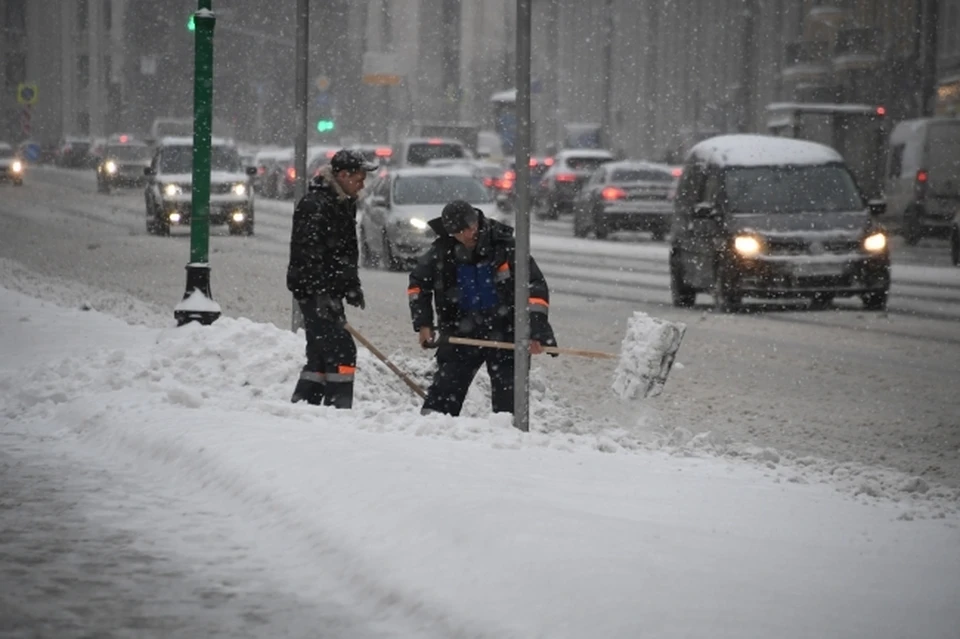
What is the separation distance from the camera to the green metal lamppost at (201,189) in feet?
40.6

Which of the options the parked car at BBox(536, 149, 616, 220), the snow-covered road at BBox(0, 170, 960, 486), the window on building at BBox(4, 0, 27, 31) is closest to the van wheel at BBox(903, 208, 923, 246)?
the snow-covered road at BBox(0, 170, 960, 486)

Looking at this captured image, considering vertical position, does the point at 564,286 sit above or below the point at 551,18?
below

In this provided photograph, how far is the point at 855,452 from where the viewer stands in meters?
9.20

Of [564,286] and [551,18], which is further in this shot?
[551,18]

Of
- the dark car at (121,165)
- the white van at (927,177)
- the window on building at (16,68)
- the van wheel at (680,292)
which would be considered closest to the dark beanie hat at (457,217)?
the van wheel at (680,292)

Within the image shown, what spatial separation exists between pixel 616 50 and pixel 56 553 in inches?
2522

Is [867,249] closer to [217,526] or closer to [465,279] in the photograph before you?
[465,279]

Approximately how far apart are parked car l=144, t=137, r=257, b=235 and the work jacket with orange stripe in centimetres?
2262

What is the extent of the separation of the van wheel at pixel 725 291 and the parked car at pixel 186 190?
1488 cm

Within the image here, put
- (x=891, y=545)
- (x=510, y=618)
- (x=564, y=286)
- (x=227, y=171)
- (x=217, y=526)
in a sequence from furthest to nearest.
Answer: (x=227, y=171) → (x=564, y=286) → (x=217, y=526) → (x=891, y=545) → (x=510, y=618)

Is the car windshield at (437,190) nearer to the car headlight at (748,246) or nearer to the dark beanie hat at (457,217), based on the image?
the car headlight at (748,246)

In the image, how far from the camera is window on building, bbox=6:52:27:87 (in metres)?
104

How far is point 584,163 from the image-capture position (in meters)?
42.3

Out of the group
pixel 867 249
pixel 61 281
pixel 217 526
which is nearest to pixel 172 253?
pixel 61 281
